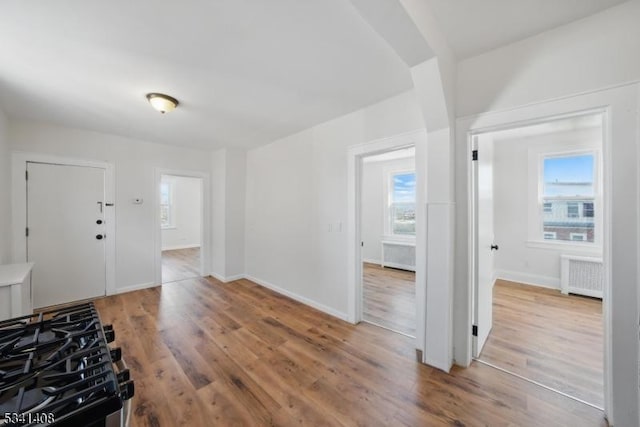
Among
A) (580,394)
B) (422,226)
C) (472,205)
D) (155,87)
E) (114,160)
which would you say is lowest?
(580,394)

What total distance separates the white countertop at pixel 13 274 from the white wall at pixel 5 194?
1.40 ft

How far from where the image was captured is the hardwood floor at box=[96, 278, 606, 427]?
63.2 inches

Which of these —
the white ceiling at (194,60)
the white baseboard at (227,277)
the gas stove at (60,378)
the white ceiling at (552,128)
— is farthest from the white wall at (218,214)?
the white ceiling at (552,128)

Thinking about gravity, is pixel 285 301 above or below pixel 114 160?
below

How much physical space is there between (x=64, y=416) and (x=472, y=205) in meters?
2.46

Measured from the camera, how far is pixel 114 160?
3.81m

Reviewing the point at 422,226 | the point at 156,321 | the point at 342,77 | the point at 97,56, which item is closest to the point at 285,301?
the point at 156,321

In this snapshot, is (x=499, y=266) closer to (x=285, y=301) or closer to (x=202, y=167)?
(x=285, y=301)

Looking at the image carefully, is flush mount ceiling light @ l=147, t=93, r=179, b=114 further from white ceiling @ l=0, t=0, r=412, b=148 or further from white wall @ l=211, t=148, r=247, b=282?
white wall @ l=211, t=148, r=247, b=282

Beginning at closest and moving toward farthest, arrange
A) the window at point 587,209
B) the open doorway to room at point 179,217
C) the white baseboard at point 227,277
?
the window at point 587,209, the white baseboard at point 227,277, the open doorway to room at point 179,217

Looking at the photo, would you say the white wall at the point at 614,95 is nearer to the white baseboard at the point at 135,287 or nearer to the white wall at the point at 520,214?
the white wall at the point at 520,214

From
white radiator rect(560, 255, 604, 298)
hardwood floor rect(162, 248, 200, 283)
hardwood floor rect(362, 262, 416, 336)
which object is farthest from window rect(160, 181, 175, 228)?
white radiator rect(560, 255, 604, 298)

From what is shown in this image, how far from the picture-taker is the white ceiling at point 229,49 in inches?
56.9

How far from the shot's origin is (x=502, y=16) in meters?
1.55
